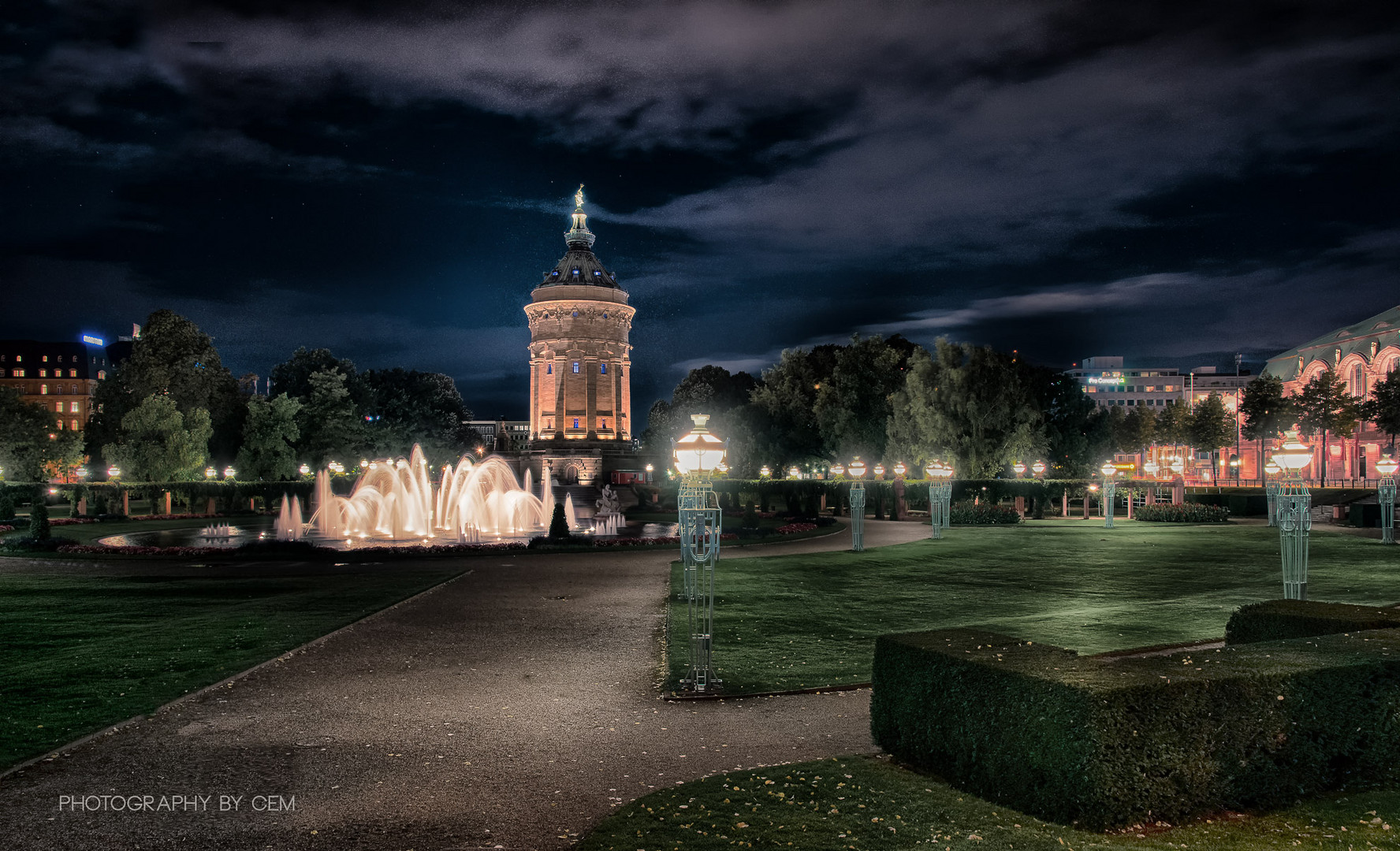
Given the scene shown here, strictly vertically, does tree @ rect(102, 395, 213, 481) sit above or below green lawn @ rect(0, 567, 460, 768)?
above

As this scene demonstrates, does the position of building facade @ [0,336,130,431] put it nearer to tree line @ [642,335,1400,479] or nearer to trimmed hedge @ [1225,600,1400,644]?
tree line @ [642,335,1400,479]

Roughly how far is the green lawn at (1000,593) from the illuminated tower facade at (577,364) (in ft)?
276

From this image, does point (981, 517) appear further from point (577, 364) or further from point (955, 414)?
point (577, 364)

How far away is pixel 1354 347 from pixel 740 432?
65250 millimetres

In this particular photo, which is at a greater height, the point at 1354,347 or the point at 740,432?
the point at 1354,347

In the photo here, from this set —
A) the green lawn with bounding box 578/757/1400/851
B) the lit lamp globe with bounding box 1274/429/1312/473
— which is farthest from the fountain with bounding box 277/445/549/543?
the green lawn with bounding box 578/757/1400/851

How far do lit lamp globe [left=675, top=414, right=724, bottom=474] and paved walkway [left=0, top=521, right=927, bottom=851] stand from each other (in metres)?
2.94

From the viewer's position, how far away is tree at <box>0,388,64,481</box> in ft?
210

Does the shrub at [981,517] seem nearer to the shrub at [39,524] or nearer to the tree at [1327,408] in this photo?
the shrub at [39,524]

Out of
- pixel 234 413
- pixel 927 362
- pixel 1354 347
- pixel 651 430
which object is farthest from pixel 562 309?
pixel 1354 347

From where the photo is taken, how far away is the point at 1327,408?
72188mm

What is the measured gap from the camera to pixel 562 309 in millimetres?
115062

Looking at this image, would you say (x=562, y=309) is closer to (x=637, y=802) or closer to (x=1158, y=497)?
(x=1158, y=497)

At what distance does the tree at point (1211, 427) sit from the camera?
267 ft
